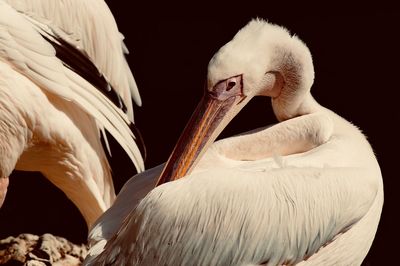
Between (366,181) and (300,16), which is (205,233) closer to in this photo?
(366,181)

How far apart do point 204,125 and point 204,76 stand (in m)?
2.23

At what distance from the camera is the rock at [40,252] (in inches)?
178

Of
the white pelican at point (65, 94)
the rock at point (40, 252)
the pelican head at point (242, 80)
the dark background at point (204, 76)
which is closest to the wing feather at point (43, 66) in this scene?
the white pelican at point (65, 94)

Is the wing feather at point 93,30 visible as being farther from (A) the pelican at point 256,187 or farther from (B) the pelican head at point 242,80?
(B) the pelican head at point 242,80

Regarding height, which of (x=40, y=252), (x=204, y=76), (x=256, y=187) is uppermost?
(x=256, y=187)

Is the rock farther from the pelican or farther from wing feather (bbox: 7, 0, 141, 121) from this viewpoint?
the pelican

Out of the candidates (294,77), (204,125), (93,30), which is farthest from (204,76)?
(204,125)

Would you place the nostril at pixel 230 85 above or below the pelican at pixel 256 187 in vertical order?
above

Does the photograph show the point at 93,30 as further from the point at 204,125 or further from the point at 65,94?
the point at 204,125

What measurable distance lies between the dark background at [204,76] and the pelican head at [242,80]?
171cm

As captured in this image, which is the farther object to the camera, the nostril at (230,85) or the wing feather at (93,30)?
the wing feather at (93,30)

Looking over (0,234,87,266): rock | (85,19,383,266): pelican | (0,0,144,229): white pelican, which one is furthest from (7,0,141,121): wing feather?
(85,19,383,266): pelican

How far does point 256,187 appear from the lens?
3416 millimetres

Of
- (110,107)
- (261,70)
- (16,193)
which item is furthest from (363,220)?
(16,193)
